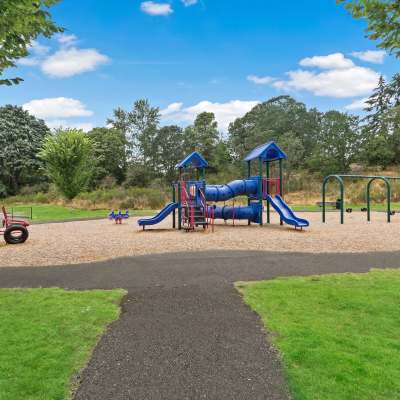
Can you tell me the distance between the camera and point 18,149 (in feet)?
152

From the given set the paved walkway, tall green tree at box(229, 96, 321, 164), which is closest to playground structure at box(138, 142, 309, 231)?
the paved walkway

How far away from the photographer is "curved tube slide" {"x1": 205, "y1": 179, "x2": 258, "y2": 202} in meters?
15.7

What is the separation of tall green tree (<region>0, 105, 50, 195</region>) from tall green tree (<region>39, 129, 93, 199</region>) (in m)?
18.0

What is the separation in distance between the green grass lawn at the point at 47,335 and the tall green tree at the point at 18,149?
45.2 meters

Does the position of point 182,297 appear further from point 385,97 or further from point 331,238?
point 385,97

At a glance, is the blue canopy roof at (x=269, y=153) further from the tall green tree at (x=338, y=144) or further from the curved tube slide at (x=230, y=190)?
the tall green tree at (x=338, y=144)

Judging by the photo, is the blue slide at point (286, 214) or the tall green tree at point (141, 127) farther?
the tall green tree at point (141, 127)

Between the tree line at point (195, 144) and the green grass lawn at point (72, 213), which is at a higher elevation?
the tree line at point (195, 144)

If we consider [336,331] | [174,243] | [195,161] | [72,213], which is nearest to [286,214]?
[195,161]

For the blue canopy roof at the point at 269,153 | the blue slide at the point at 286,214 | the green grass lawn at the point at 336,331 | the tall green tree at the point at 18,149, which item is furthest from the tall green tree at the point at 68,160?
the green grass lawn at the point at 336,331

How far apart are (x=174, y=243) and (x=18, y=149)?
43.0 metres

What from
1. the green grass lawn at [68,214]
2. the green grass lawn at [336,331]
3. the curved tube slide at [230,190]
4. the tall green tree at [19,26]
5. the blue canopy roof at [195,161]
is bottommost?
the green grass lawn at [336,331]

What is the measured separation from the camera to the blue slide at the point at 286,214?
44.8 ft

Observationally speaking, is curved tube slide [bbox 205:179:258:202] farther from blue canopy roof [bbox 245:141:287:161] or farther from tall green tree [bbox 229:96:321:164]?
tall green tree [bbox 229:96:321:164]
